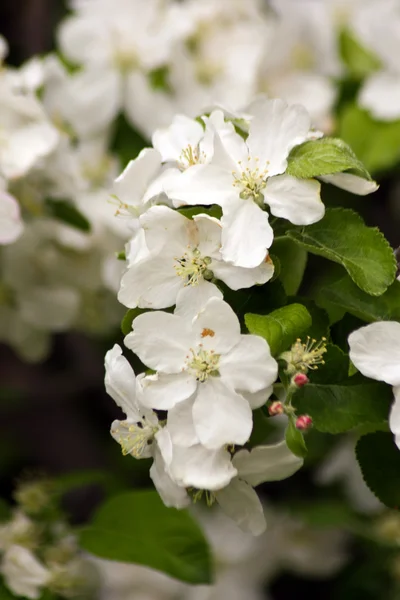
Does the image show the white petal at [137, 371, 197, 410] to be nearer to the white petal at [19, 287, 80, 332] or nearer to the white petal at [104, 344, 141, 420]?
the white petal at [104, 344, 141, 420]

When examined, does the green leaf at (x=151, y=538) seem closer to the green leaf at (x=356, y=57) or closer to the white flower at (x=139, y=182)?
the white flower at (x=139, y=182)

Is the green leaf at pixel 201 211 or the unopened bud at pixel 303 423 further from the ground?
the green leaf at pixel 201 211

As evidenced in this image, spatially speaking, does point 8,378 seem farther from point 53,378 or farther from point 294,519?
point 294,519

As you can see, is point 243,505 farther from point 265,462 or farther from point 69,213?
point 69,213

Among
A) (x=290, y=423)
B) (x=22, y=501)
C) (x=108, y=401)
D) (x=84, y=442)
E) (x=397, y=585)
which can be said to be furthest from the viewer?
(x=84, y=442)

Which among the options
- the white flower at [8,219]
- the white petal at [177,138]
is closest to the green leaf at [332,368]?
the white petal at [177,138]

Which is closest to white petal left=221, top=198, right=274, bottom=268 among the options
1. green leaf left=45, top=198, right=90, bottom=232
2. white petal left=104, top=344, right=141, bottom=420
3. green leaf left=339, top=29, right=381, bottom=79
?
white petal left=104, top=344, right=141, bottom=420

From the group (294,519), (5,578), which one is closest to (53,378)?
(294,519)
